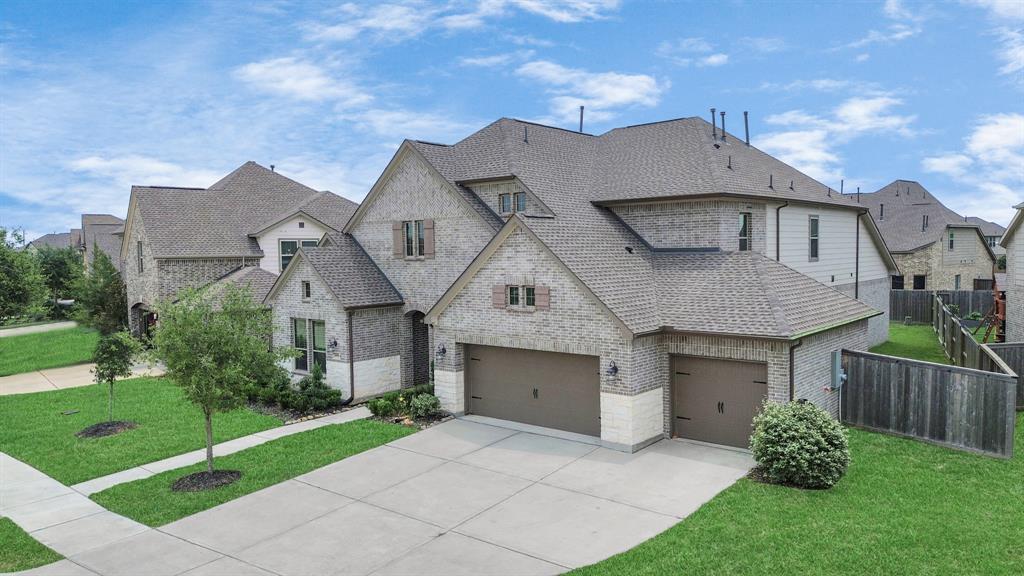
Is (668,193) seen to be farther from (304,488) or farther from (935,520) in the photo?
(304,488)

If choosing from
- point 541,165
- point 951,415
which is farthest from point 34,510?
point 951,415

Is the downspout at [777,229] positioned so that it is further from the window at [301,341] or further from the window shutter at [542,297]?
the window at [301,341]

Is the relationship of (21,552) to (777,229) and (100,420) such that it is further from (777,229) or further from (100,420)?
(777,229)

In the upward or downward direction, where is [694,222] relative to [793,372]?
upward

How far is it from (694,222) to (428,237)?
855 centimetres

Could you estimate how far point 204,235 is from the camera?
3369cm

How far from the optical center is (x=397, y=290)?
23609 mm

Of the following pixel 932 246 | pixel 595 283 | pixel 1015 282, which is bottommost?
pixel 1015 282

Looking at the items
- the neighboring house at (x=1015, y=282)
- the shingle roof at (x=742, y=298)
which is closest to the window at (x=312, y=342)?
the shingle roof at (x=742, y=298)

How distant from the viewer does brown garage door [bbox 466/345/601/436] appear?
17.0m

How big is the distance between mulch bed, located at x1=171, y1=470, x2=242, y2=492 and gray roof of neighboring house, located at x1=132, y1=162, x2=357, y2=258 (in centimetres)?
1932

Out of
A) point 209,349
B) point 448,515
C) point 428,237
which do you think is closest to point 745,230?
point 428,237

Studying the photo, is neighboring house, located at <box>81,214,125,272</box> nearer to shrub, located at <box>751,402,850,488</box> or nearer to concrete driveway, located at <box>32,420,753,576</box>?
concrete driveway, located at <box>32,420,753,576</box>

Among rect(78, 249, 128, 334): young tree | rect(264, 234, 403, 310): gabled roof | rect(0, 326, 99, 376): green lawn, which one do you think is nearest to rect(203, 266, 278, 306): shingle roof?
rect(264, 234, 403, 310): gabled roof
